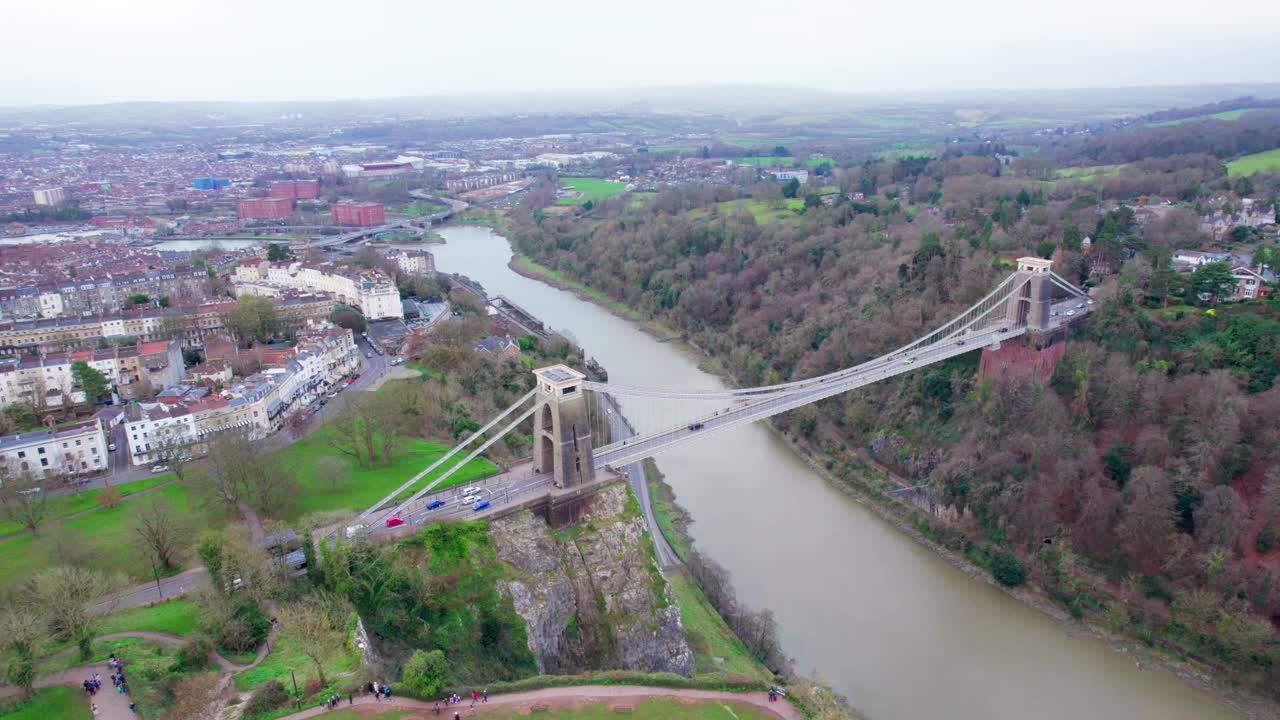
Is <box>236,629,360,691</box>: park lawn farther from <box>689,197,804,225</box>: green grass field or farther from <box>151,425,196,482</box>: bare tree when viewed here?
<box>689,197,804,225</box>: green grass field

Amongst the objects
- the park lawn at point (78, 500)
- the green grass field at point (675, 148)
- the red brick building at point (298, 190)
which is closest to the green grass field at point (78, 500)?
the park lawn at point (78, 500)

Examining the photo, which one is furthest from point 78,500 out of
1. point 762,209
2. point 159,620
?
point 762,209

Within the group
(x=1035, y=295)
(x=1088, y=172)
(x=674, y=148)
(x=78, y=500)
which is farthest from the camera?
(x=674, y=148)

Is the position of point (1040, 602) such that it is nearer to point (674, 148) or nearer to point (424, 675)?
point (424, 675)

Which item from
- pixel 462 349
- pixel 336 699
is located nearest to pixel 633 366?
pixel 462 349

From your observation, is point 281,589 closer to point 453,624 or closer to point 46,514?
point 453,624

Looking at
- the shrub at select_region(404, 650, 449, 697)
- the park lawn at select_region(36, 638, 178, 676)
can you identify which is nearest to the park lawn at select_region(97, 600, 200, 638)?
the park lawn at select_region(36, 638, 178, 676)

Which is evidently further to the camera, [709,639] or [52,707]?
[709,639]
